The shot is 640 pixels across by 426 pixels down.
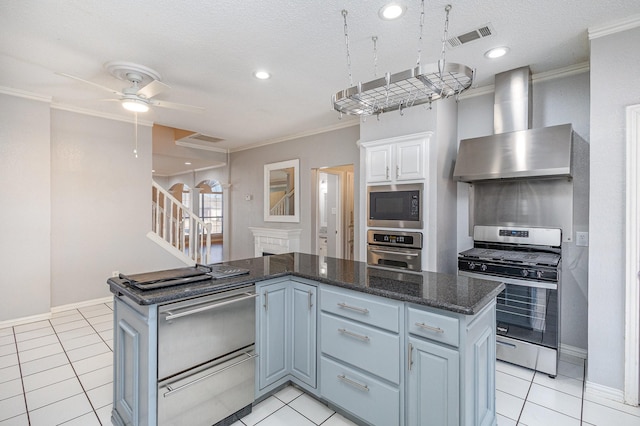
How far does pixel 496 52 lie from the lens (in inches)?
106

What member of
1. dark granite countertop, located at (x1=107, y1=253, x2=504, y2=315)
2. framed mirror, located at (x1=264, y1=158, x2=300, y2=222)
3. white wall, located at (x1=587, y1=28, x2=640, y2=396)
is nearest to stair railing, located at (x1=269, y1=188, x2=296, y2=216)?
framed mirror, located at (x1=264, y1=158, x2=300, y2=222)

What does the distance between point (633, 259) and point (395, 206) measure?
6.48 feet

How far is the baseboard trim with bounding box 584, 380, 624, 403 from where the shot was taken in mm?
2248

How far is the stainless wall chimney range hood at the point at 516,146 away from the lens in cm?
268

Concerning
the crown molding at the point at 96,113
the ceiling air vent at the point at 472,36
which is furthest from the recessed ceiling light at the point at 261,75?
the crown molding at the point at 96,113

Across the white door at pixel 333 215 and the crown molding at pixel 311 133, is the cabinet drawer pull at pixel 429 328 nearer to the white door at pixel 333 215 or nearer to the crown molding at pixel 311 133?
the crown molding at pixel 311 133

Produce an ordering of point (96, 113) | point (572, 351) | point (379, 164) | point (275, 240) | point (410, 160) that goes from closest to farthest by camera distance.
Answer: point (572, 351) → point (410, 160) → point (379, 164) → point (96, 113) → point (275, 240)

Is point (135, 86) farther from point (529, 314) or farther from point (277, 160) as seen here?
point (529, 314)

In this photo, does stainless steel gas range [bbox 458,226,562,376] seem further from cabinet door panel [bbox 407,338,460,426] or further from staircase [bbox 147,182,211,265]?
staircase [bbox 147,182,211,265]

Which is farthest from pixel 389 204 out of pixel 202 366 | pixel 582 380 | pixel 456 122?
pixel 202 366

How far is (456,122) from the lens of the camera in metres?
3.66

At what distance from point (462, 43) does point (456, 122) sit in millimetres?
1228

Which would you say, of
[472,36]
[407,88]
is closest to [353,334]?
[407,88]

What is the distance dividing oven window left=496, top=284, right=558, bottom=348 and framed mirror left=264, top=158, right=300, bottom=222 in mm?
3624
